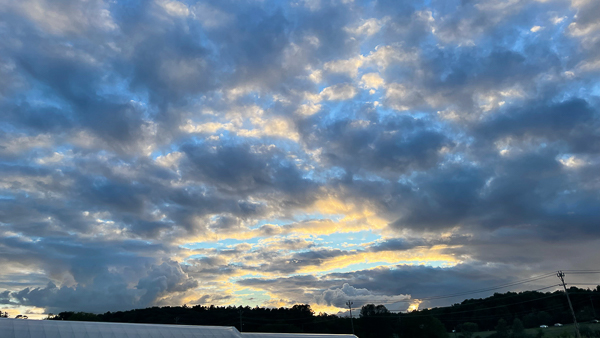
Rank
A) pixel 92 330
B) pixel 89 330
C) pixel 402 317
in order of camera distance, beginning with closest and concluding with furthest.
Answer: pixel 89 330
pixel 92 330
pixel 402 317

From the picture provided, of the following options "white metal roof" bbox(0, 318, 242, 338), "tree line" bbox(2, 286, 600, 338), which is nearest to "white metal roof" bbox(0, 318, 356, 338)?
"white metal roof" bbox(0, 318, 242, 338)

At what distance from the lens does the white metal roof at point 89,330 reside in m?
36.2

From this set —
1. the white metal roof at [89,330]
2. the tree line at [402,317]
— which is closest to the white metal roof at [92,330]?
the white metal roof at [89,330]

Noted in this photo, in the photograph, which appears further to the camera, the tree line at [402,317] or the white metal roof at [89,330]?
the tree line at [402,317]

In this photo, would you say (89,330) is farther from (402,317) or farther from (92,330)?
(402,317)

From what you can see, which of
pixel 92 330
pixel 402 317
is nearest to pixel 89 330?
pixel 92 330

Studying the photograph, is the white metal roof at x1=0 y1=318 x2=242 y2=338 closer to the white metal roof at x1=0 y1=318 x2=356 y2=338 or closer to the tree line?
the white metal roof at x1=0 y1=318 x2=356 y2=338

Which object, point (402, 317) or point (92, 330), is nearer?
point (92, 330)

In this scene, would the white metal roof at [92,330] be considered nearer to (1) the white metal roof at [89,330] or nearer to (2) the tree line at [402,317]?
(1) the white metal roof at [89,330]

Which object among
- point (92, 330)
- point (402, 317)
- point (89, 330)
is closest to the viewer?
point (89, 330)

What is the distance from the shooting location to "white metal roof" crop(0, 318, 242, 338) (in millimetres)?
36250

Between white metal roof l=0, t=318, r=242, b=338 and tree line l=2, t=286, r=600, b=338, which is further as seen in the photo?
tree line l=2, t=286, r=600, b=338

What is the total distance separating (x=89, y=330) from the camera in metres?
40.0

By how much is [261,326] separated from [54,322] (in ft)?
482
